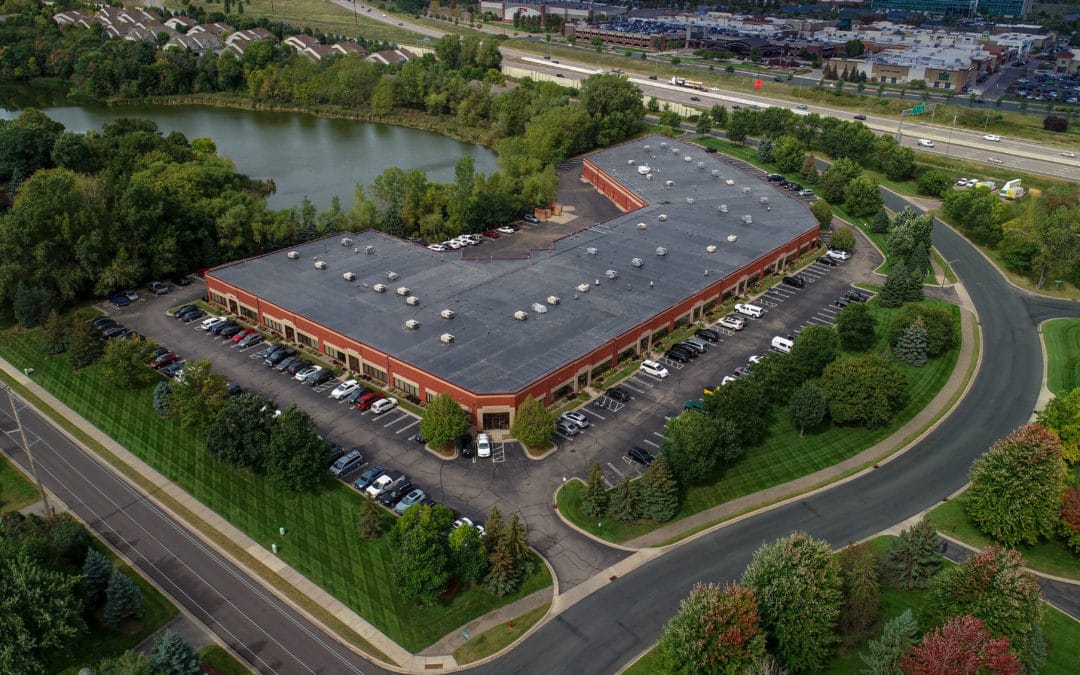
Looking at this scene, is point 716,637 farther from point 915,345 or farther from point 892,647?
point 915,345

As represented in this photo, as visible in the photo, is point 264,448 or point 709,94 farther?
point 709,94

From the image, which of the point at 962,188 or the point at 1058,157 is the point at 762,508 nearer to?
the point at 962,188

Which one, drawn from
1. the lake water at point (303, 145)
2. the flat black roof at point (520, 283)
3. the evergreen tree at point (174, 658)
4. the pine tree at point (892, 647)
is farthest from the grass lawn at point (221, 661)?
the lake water at point (303, 145)

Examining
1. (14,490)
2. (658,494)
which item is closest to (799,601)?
(658,494)

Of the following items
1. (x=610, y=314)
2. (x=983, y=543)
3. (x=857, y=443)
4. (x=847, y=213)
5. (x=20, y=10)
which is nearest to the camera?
(x=983, y=543)

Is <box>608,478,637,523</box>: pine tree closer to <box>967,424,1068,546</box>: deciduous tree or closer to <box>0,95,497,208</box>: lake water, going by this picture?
<box>967,424,1068,546</box>: deciduous tree

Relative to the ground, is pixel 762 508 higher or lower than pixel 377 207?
lower

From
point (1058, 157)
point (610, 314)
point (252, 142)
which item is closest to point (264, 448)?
point (610, 314)

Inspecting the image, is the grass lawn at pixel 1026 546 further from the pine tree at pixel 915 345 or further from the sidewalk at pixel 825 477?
the pine tree at pixel 915 345
